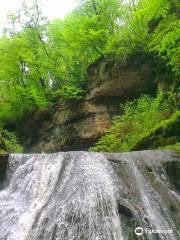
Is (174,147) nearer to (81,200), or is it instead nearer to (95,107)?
(81,200)

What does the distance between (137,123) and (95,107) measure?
12.7 feet

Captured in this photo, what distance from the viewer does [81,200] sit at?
7301mm

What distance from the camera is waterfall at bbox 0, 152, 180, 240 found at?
676 cm

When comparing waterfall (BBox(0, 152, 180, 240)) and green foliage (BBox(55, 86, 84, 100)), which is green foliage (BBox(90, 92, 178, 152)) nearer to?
green foliage (BBox(55, 86, 84, 100))

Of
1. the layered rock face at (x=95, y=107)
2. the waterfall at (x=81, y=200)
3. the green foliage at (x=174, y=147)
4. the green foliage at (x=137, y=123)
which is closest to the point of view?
the waterfall at (x=81, y=200)

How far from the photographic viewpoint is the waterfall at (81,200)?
6.76 metres

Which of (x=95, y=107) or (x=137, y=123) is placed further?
(x=95, y=107)

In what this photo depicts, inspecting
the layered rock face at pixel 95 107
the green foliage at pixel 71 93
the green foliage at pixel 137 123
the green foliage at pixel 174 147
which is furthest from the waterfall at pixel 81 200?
the green foliage at pixel 71 93

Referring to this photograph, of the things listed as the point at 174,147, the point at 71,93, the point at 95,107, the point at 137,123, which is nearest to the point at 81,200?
the point at 174,147

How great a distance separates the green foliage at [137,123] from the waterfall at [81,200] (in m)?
4.35

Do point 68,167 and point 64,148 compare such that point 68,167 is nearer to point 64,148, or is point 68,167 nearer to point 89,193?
point 89,193

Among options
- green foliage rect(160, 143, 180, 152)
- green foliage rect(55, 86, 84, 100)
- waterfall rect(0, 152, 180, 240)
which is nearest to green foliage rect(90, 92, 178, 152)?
green foliage rect(160, 143, 180, 152)

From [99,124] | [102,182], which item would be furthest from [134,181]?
[99,124]

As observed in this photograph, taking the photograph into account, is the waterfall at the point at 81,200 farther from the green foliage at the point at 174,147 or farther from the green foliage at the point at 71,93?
the green foliage at the point at 71,93
